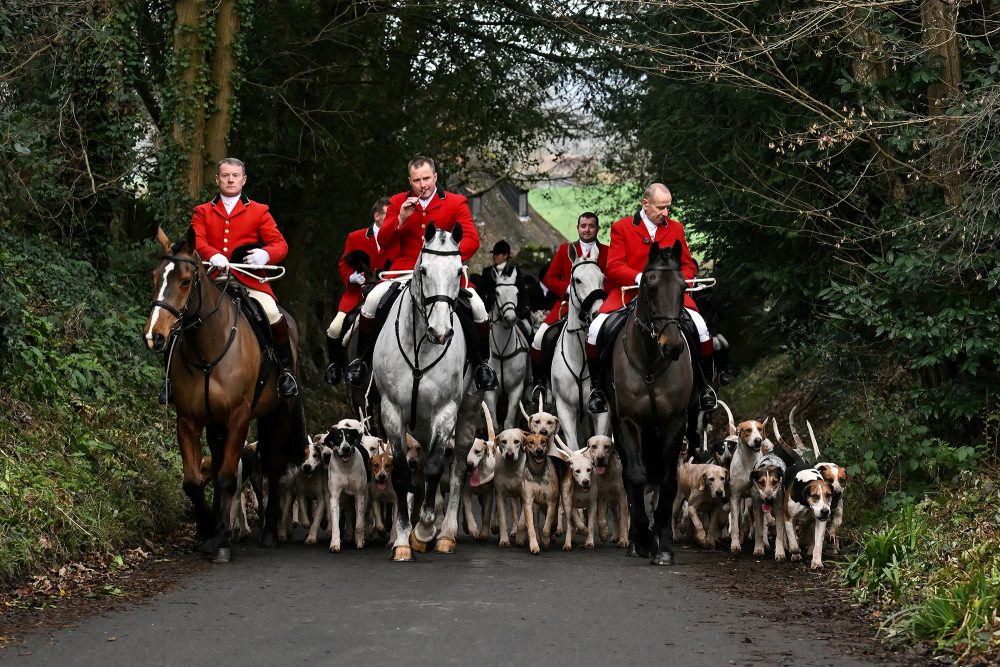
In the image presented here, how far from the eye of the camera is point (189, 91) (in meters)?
20.1

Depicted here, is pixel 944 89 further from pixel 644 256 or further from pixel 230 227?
pixel 230 227

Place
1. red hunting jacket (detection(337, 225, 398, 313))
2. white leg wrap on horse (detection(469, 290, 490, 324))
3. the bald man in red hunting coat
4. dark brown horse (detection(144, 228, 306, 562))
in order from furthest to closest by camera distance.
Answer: red hunting jacket (detection(337, 225, 398, 313))
white leg wrap on horse (detection(469, 290, 490, 324))
the bald man in red hunting coat
dark brown horse (detection(144, 228, 306, 562))

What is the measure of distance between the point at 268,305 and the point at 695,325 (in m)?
3.62

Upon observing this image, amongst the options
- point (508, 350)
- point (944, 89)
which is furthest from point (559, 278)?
point (944, 89)

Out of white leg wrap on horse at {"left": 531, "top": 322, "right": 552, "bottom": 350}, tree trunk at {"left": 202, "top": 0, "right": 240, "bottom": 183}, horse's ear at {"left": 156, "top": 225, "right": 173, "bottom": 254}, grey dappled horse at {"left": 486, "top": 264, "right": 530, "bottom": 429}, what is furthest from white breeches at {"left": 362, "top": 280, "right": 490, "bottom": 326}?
tree trunk at {"left": 202, "top": 0, "right": 240, "bottom": 183}

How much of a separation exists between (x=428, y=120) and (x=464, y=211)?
1349 centimetres

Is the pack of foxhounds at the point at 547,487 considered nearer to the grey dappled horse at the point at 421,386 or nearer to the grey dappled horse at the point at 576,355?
the grey dappled horse at the point at 421,386

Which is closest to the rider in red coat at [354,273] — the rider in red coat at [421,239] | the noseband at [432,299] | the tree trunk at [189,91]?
the rider in red coat at [421,239]

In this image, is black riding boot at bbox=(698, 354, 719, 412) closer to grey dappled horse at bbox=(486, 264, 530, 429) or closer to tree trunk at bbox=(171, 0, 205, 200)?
grey dappled horse at bbox=(486, 264, 530, 429)

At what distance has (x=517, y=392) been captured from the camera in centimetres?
1888

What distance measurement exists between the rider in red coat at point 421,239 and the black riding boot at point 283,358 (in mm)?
519

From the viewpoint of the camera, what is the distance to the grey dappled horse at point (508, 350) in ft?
61.4

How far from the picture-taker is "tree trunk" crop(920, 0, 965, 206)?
13.1 metres

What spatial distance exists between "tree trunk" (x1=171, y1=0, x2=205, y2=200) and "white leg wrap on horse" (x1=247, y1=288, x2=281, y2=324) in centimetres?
724
